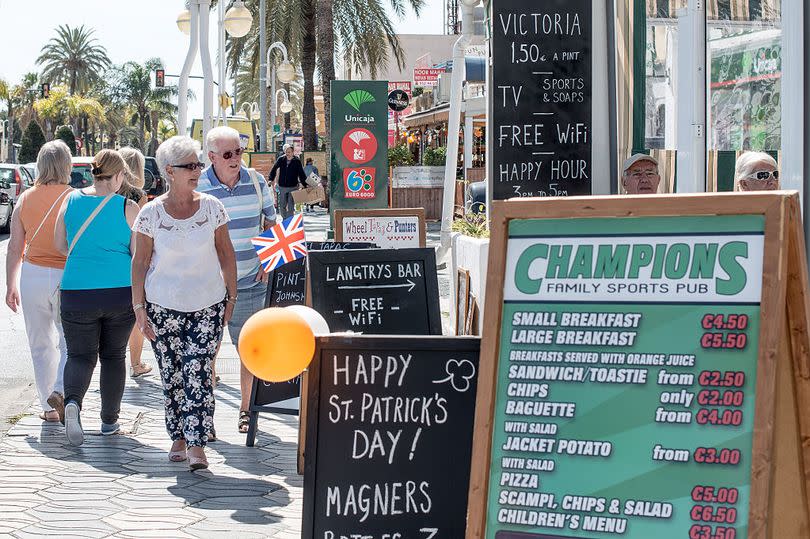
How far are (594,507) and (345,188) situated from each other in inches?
558

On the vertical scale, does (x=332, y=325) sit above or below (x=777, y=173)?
below

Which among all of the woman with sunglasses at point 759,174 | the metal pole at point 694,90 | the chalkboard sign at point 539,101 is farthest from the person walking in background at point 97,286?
the woman with sunglasses at point 759,174

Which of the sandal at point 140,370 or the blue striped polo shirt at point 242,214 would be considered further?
the sandal at point 140,370

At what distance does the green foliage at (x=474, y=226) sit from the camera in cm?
821

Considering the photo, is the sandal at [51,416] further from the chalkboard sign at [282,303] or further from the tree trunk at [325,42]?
the tree trunk at [325,42]

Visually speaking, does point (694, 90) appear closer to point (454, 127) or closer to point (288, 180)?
point (454, 127)

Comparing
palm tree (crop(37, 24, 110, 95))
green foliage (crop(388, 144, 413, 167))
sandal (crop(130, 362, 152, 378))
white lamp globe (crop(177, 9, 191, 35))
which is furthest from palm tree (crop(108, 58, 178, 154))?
sandal (crop(130, 362, 152, 378))

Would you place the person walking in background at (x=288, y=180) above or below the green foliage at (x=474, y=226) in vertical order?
above

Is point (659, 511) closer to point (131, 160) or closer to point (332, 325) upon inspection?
point (332, 325)

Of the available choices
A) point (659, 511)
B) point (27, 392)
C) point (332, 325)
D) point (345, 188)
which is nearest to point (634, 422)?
point (659, 511)

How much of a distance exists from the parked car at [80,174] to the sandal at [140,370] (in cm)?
1343

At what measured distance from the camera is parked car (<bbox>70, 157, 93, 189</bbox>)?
23.7m

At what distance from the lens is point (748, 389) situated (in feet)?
10.7

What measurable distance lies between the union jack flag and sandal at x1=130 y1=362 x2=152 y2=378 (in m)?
3.19
